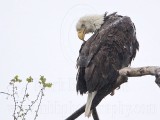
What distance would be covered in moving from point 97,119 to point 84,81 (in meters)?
0.96

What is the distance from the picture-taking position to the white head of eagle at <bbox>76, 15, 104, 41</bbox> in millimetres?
6777

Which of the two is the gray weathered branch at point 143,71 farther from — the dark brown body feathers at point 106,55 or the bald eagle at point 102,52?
the dark brown body feathers at point 106,55

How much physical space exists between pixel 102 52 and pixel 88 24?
1.41m

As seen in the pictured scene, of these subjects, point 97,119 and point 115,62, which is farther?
point 115,62

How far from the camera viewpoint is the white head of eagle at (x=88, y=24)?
6.78m

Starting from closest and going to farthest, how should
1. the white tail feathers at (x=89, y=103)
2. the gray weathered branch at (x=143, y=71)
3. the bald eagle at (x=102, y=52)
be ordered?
1. the gray weathered branch at (x=143, y=71)
2. the white tail feathers at (x=89, y=103)
3. the bald eagle at (x=102, y=52)

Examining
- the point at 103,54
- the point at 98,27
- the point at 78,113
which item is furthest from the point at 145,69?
the point at 98,27

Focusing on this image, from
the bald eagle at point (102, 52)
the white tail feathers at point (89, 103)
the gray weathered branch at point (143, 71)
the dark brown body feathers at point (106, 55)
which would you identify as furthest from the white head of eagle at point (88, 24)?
the gray weathered branch at point (143, 71)

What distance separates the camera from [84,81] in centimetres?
519

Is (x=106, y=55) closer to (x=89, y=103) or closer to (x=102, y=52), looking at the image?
(x=102, y=52)

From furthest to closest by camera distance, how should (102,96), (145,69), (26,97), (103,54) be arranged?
(103,54) → (102,96) → (26,97) → (145,69)

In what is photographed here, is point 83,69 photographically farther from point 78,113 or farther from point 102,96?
point 78,113

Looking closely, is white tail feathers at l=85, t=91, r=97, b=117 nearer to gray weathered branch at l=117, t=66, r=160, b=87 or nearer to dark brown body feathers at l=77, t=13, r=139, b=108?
dark brown body feathers at l=77, t=13, r=139, b=108

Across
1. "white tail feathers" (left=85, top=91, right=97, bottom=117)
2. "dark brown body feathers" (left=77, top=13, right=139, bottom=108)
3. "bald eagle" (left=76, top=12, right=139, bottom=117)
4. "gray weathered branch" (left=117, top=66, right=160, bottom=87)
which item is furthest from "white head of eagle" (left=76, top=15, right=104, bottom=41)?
"gray weathered branch" (left=117, top=66, right=160, bottom=87)
